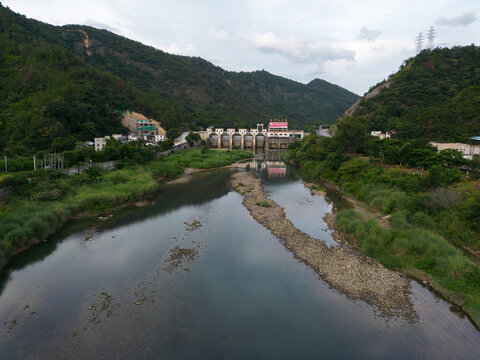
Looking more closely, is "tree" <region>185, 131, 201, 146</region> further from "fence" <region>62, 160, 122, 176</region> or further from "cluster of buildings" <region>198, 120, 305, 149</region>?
"fence" <region>62, 160, 122, 176</region>

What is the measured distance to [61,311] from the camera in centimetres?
1262

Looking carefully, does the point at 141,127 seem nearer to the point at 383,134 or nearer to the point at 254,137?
the point at 254,137

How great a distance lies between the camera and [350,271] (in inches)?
617

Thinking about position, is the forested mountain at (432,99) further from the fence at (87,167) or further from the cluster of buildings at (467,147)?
the fence at (87,167)

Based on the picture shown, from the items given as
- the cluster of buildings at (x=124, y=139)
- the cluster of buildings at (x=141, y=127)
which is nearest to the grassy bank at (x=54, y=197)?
the cluster of buildings at (x=124, y=139)


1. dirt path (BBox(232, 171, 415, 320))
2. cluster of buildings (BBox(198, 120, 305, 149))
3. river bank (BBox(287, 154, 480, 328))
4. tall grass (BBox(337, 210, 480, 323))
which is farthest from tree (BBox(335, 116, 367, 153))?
cluster of buildings (BBox(198, 120, 305, 149))

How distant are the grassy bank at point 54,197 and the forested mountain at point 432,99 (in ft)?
122

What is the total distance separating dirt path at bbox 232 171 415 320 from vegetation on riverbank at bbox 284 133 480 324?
1.20 metres

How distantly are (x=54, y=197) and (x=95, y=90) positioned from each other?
143ft

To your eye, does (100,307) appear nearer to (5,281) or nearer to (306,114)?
(5,281)

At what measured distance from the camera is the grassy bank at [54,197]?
702 inches

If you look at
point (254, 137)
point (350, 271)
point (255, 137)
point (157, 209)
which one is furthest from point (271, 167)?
point (350, 271)

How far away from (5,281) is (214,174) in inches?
1307

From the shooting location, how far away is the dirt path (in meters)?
13.3
